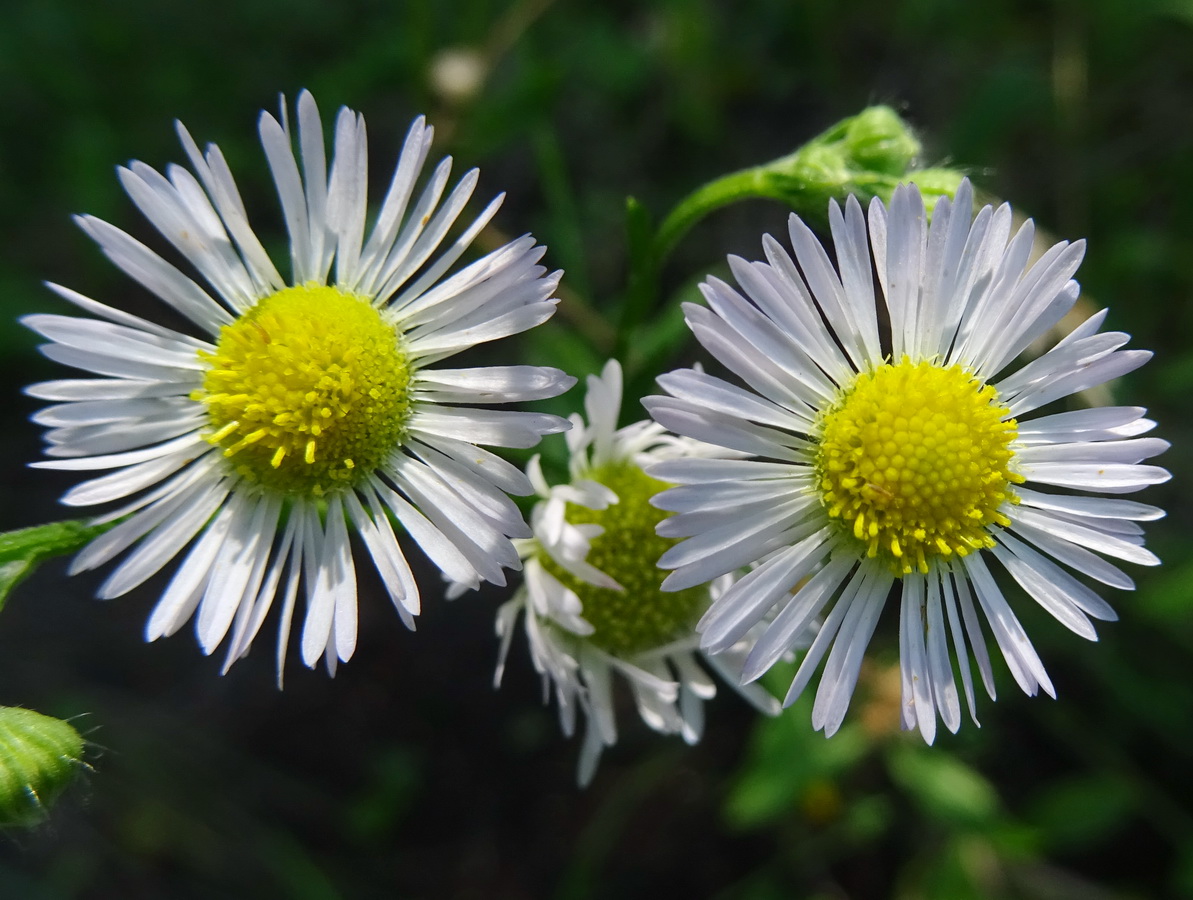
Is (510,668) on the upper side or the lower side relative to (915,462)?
upper

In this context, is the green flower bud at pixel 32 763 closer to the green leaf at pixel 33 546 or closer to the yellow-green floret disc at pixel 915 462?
the green leaf at pixel 33 546

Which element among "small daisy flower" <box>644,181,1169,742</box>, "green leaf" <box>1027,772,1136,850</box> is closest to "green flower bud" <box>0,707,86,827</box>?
"small daisy flower" <box>644,181,1169,742</box>

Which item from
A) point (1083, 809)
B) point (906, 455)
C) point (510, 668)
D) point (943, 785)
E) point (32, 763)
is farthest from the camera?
point (510, 668)

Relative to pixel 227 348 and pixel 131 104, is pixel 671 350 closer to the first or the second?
pixel 227 348

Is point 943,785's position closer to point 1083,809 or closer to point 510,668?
point 1083,809

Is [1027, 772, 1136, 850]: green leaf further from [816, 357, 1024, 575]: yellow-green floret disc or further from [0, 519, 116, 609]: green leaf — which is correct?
[0, 519, 116, 609]: green leaf

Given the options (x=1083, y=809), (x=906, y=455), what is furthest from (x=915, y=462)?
(x=1083, y=809)

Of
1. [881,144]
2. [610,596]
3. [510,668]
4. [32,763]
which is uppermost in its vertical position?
[881,144]

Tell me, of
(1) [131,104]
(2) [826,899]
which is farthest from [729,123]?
(2) [826,899]
